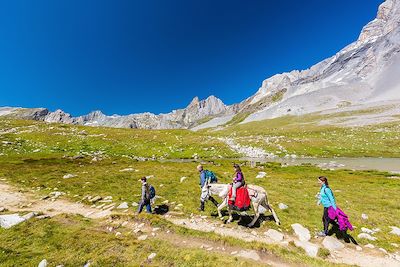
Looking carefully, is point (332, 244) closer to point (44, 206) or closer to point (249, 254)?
point (249, 254)

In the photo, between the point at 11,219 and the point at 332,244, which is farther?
the point at 11,219

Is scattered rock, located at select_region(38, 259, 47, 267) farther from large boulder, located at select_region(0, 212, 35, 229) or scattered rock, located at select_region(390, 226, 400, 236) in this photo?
scattered rock, located at select_region(390, 226, 400, 236)

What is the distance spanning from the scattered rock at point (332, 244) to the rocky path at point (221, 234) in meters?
0.18

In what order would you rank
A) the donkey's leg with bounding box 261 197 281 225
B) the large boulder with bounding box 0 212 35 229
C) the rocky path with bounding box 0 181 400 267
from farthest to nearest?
1. the donkey's leg with bounding box 261 197 281 225
2. the large boulder with bounding box 0 212 35 229
3. the rocky path with bounding box 0 181 400 267

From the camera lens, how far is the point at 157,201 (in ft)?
64.3

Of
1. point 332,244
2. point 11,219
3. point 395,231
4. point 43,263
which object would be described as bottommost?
point 395,231

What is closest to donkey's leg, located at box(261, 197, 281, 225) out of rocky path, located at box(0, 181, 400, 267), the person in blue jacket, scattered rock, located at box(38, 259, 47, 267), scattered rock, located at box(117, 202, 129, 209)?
rocky path, located at box(0, 181, 400, 267)

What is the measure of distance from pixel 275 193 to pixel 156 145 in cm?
5211

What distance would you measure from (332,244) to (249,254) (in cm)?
456

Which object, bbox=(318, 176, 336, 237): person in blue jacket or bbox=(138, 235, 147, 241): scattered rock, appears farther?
bbox=(318, 176, 336, 237): person in blue jacket

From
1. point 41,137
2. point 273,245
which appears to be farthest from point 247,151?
point 41,137

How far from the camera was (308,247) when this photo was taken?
11.5 metres

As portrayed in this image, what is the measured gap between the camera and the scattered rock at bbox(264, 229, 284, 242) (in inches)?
499

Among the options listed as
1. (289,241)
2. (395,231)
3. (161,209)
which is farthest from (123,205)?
(395,231)
